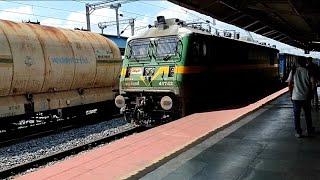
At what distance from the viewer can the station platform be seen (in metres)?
5.74

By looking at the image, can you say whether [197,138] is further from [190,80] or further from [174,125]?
[190,80]

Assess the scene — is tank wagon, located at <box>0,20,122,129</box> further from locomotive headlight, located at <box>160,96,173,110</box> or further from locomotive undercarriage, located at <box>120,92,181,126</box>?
locomotive headlight, located at <box>160,96,173,110</box>

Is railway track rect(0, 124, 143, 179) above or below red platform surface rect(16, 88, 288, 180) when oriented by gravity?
below

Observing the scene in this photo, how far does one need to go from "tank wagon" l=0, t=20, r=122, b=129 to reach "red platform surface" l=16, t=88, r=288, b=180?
5196 millimetres

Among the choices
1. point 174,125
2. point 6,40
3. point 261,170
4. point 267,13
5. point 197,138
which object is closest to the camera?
point 261,170

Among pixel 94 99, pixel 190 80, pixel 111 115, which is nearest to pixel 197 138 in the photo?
pixel 190 80

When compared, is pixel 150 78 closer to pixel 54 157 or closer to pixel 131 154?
pixel 54 157

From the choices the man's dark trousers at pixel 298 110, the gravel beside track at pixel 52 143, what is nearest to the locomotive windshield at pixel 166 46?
the gravel beside track at pixel 52 143

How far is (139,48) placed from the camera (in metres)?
14.2

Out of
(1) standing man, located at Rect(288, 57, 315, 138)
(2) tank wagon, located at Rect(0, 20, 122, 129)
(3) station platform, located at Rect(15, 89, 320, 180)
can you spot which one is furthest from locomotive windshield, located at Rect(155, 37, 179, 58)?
(1) standing man, located at Rect(288, 57, 315, 138)

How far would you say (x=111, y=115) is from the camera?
704 inches

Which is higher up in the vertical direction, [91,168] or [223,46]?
[223,46]

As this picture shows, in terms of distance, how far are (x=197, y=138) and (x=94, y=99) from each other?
9.07 meters

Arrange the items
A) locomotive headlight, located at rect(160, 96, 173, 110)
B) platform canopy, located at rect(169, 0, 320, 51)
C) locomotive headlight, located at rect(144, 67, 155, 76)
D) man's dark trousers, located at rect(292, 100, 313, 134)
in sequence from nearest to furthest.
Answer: man's dark trousers, located at rect(292, 100, 313, 134), platform canopy, located at rect(169, 0, 320, 51), locomotive headlight, located at rect(160, 96, 173, 110), locomotive headlight, located at rect(144, 67, 155, 76)
